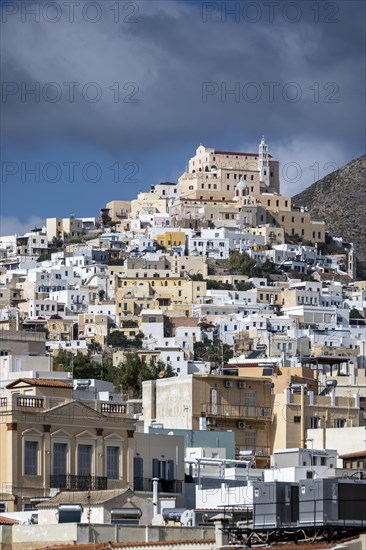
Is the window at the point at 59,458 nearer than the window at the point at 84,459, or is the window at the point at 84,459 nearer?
the window at the point at 59,458

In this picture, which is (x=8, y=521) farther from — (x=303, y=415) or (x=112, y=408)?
(x=303, y=415)

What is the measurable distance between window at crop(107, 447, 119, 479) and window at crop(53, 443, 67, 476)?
1430mm

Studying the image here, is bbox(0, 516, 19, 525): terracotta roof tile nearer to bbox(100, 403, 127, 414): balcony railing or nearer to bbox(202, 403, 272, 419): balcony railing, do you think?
bbox(100, 403, 127, 414): balcony railing

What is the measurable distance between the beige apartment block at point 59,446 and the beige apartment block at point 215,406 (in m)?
24.5

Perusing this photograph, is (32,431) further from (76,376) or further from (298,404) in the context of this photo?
(76,376)

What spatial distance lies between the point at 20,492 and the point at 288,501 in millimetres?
15865

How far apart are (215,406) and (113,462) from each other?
1047 inches

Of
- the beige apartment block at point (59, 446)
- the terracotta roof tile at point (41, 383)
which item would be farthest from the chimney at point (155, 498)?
the terracotta roof tile at point (41, 383)

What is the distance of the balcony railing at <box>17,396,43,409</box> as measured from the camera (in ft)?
179

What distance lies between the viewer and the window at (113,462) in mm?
55625

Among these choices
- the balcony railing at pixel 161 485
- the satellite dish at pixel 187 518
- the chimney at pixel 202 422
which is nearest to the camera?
the satellite dish at pixel 187 518

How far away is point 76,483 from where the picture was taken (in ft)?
178

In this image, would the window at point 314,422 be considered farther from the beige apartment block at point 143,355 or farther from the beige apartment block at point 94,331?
the beige apartment block at point 94,331

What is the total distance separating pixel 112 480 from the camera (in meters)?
55.3
